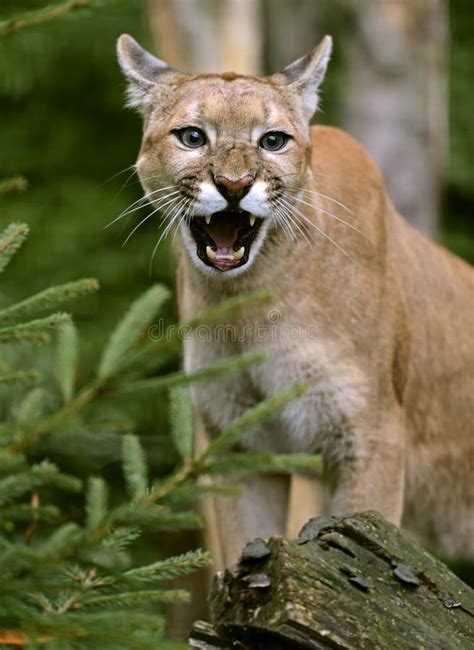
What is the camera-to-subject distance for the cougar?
609cm

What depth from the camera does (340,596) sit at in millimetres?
4059

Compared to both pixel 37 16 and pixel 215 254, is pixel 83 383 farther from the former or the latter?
pixel 37 16

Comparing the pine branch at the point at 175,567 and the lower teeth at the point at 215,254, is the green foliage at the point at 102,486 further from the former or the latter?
the lower teeth at the point at 215,254

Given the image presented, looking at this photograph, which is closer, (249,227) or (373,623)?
(373,623)

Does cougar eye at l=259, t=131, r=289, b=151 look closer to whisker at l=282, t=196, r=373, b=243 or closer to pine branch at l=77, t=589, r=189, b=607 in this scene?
whisker at l=282, t=196, r=373, b=243

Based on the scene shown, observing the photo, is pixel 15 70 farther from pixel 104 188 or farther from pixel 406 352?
pixel 406 352

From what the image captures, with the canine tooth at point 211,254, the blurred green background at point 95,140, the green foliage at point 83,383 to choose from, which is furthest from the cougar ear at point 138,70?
the blurred green background at point 95,140

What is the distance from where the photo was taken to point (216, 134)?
6.06 meters

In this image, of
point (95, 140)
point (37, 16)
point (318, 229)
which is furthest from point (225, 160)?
point (95, 140)

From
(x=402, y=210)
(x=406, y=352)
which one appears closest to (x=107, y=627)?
(x=406, y=352)

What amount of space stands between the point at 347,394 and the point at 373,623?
260 cm

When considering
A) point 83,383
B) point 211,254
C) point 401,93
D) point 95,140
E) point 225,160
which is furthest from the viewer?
point 95,140

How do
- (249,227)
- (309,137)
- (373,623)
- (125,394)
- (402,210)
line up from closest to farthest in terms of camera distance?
(125,394) → (373,623) → (249,227) → (309,137) → (402,210)

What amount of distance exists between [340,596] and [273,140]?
107 inches
